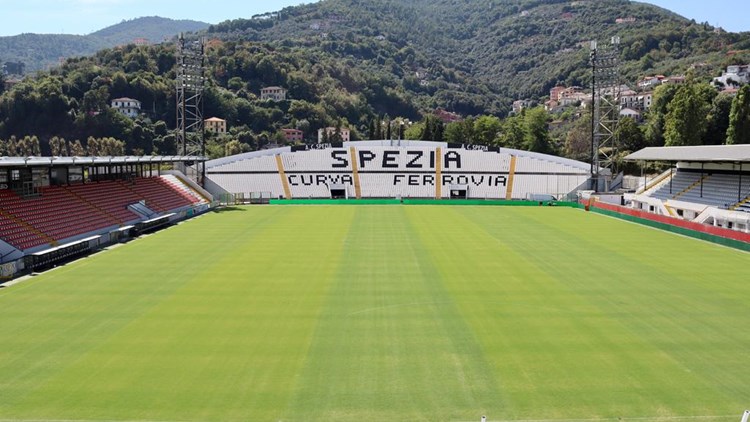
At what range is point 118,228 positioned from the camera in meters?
32.9

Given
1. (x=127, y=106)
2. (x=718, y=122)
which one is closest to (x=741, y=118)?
(x=718, y=122)

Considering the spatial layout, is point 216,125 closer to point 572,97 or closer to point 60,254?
point 60,254

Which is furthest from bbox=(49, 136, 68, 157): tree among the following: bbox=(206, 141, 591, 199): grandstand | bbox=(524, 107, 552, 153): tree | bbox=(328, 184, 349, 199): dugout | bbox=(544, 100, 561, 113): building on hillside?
bbox=(544, 100, 561, 113): building on hillside

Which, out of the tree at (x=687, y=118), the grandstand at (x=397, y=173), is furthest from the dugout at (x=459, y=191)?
the tree at (x=687, y=118)

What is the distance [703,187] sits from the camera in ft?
132

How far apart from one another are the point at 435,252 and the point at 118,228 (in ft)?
59.9

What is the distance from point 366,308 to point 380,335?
273cm

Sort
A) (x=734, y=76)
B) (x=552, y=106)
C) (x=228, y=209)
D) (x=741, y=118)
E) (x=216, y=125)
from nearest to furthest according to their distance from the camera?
(x=228, y=209) → (x=741, y=118) → (x=216, y=125) → (x=734, y=76) → (x=552, y=106)

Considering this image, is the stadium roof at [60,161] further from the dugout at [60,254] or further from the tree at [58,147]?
the tree at [58,147]

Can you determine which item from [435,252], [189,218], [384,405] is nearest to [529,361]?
[384,405]

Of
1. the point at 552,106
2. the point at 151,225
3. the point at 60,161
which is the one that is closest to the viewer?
the point at 60,161

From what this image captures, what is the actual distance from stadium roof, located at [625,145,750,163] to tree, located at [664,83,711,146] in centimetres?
1805

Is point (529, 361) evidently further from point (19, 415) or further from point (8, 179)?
point (8, 179)

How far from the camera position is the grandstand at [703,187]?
113 ft
